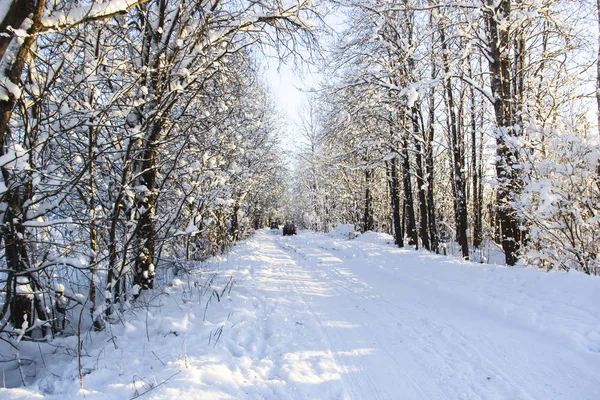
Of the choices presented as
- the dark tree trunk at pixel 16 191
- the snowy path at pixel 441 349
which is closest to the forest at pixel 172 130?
the dark tree trunk at pixel 16 191

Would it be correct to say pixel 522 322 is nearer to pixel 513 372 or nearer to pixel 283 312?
pixel 513 372

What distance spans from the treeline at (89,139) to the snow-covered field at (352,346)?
68cm

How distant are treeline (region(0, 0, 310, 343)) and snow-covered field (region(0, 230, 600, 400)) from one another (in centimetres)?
68

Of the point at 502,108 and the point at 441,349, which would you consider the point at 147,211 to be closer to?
the point at 441,349

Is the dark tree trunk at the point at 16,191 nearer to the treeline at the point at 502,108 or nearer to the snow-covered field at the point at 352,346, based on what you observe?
the snow-covered field at the point at 352,346

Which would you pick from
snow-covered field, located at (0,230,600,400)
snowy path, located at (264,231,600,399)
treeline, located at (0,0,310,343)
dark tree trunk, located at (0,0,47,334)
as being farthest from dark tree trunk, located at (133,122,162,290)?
snowy path, located at (264,231,600,399)

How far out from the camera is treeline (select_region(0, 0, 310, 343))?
2.76 m

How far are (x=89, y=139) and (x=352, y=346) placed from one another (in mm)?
4112

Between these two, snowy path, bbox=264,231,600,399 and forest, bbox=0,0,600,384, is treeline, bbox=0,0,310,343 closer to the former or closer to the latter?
forest, bbox=0,0,600,384

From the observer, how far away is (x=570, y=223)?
21.1ft

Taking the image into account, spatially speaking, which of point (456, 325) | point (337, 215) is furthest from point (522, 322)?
point (337, 215)

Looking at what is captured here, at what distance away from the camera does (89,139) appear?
144 inches

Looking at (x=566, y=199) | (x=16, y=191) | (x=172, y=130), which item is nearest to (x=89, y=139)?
(x=16, y=191)

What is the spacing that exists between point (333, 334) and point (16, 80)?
15.0ft
